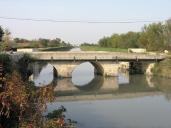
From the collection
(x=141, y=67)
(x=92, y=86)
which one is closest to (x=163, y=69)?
(x=141, y=67)

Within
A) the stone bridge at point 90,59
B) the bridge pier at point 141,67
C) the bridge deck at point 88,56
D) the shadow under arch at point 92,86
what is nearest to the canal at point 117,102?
the shadow under arch at point 92,86

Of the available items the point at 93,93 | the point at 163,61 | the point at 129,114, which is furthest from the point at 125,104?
the point at 163,61

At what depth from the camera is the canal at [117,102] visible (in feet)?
71.8

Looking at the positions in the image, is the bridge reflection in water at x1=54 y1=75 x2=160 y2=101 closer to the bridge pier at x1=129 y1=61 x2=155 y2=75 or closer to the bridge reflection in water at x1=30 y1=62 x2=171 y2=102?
the bridge reflection in water at x1=30 y1=62 x2=171 y2=102

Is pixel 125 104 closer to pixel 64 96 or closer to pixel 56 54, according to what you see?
pixel 64 96

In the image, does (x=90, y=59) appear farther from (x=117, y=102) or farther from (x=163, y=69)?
(x=117, y=102)

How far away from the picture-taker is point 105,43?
11138cm

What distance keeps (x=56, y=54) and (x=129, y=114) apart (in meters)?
22.1

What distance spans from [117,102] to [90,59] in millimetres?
16505

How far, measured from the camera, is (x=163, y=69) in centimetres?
4775

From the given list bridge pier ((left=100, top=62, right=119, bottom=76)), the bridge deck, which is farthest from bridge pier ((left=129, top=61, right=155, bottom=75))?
bridge pier ((left=100, top=62, right=119, bottom=76))

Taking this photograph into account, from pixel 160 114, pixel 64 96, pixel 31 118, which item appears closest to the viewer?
pixel 31 118

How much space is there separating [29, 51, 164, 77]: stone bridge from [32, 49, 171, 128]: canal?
3.94 ft

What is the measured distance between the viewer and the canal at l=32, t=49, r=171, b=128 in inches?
861
